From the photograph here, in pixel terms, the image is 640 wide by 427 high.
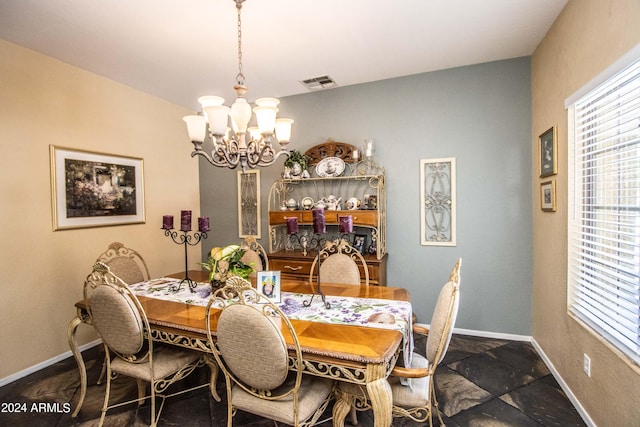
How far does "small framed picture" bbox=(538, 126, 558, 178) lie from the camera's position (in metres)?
2.37

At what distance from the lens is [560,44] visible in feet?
7.50

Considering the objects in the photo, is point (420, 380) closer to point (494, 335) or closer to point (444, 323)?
point (444, 323)

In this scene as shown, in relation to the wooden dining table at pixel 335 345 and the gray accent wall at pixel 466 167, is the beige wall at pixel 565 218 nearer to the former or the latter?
the gray accent wall at pixel 466 167

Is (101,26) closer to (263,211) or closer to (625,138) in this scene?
(263,211)

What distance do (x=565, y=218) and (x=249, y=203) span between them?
332cm

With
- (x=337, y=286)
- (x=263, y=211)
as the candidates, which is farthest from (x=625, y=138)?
(x=263, y=211)

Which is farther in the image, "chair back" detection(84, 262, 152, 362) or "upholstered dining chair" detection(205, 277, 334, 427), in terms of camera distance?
"chair back" detection(84, 262, 152, 362)

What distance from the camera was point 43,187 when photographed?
2748 mm

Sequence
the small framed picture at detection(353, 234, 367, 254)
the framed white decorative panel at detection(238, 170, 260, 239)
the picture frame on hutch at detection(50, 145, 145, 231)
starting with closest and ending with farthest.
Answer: the picture frame on hutch at detection(50, 145, 145, 231) → the small framed picture at detection(353, 234, 367, 254) → the framed white decorative panel at detection(238, 170, 260, 239)

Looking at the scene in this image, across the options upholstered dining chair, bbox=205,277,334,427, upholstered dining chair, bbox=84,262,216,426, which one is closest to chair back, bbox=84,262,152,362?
upholstered dining chair, bbox=84,262,216,426

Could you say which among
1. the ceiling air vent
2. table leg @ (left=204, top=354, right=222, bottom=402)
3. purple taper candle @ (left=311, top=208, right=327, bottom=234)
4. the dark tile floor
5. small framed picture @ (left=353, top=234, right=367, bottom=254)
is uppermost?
the ceiling air vent

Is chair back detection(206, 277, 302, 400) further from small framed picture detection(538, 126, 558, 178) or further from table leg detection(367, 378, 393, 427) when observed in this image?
small framed picture detection(538, 126, 558, 178)

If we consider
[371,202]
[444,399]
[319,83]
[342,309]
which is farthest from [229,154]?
[444,399]

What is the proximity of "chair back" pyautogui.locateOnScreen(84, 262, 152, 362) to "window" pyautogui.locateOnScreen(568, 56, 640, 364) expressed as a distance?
2501 mm
